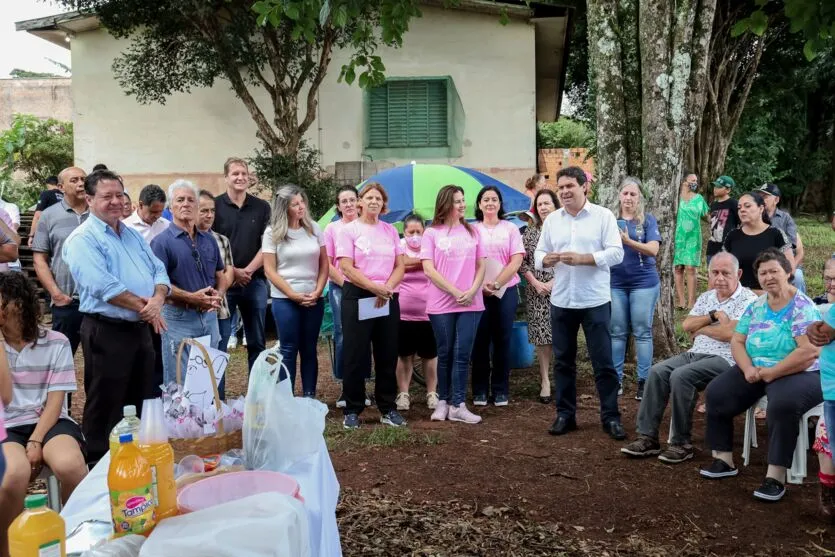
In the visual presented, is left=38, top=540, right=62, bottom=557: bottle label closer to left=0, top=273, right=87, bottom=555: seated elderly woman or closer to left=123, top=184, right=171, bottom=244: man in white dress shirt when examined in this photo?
left=0, top=273, right=87, bottom=555: seated elderly woman

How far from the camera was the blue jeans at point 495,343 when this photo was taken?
277 inches

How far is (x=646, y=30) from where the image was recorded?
303 inches

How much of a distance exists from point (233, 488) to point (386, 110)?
13017 millimetres

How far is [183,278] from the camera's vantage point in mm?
5746

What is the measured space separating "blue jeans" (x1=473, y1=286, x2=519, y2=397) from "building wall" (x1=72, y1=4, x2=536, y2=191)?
802 cm

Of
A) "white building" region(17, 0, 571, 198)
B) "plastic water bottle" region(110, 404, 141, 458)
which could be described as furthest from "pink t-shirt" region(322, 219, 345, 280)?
"white building" region(17, 0, 571, 198)

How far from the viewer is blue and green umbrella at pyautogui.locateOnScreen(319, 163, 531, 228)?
8.52 meters

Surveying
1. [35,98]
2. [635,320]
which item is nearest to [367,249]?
[635,320]

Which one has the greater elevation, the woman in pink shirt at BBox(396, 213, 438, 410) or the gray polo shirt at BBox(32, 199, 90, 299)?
the gray polo shirt at BBox(32, 199, 90, 299)

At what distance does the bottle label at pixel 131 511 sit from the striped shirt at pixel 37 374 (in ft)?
6.09

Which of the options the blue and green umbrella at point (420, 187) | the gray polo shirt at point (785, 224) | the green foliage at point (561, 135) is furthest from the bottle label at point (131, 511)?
the green foliage at point (561, 135)

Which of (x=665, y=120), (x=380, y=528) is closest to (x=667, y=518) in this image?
(x=380, y=528)

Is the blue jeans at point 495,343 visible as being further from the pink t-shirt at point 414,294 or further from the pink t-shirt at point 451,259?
the pink t-shirt at point 414,294

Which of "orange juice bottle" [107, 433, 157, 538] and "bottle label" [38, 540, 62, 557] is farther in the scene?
"orange juice bottle" [107, 433, 157, 538]
